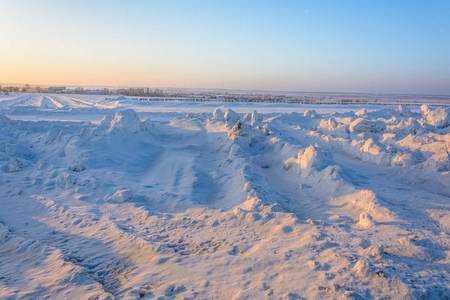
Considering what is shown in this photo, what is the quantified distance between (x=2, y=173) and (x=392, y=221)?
825cm

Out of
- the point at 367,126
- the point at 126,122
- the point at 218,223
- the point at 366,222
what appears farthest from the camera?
the point at 367,126

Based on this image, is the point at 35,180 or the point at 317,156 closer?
the point at 35,180

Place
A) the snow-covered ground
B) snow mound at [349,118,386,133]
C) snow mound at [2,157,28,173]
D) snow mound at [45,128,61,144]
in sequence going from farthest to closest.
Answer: snow mound at [349,118,386,133] < snow mound at [45,128,61,144] < snow mound at [2,157,28,173] < the snow-covered ground

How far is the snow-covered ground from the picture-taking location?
2900 millimetres

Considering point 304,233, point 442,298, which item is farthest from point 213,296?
point 442,298

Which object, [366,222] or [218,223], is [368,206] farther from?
[218,223]

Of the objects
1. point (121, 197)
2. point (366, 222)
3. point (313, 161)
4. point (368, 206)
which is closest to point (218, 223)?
point (121, 197)

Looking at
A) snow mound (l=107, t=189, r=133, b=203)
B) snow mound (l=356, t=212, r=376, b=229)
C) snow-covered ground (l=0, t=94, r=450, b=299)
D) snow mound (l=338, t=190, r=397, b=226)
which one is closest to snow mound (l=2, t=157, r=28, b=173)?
snow-covered ground (l=0, t=94, r=450, b=299)

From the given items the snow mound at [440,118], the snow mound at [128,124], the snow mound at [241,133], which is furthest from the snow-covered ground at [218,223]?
the snow mound at [440,118]

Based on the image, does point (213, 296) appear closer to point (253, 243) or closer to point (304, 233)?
point (253, 243)

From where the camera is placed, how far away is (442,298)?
8.38ft

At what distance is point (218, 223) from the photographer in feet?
14.5

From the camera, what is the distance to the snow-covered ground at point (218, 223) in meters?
2.90

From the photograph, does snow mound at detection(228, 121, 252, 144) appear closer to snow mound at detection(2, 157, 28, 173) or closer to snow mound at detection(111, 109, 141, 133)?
snow mound at detection(111, 109, 141, 133)
